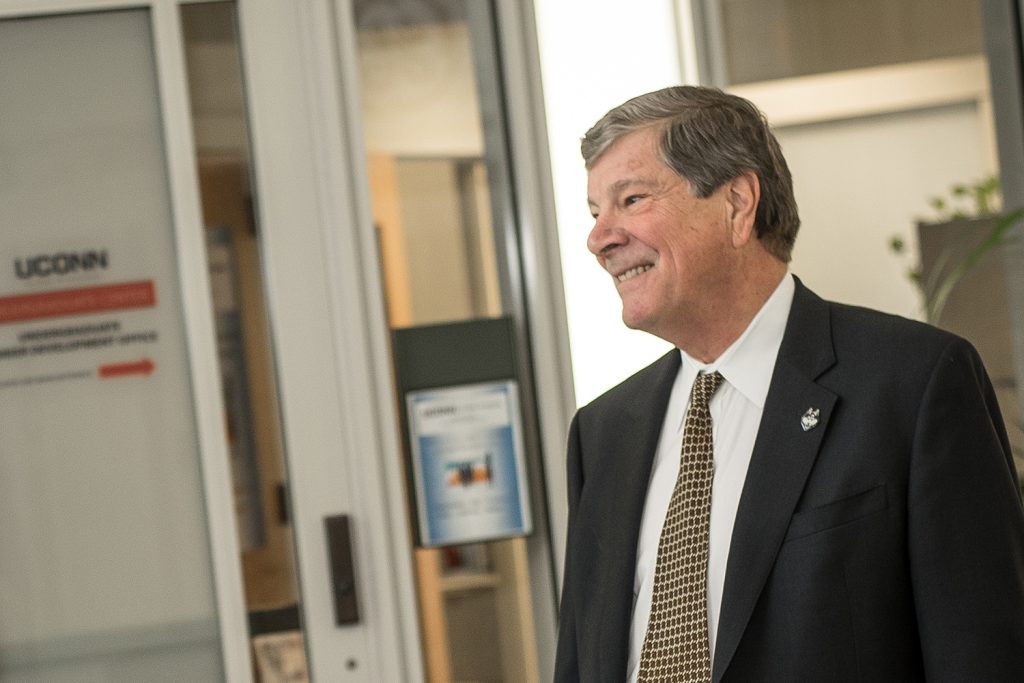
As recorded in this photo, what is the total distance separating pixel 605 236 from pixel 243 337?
48.8 inches

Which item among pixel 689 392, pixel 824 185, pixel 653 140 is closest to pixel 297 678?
pixel 689 392

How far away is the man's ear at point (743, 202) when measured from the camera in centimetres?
178

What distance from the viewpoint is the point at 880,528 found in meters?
1.52

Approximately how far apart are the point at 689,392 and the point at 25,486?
1620mm

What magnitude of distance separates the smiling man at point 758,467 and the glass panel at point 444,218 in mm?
890

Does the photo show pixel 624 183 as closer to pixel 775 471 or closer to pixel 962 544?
pixel 775 471

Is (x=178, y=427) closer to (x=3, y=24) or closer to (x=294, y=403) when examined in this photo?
(x=294, y=403)

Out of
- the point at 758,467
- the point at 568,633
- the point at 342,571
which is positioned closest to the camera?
the point at 758,467

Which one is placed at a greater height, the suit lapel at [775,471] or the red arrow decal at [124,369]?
the red arrow decal at [124,369]

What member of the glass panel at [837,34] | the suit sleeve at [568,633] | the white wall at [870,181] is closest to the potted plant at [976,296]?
the white wall at [870,181]

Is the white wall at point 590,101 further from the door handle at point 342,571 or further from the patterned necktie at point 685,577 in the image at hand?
the patterned necktie at point 685,577

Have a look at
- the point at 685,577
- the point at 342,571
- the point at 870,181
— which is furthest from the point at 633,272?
the point at 870,181

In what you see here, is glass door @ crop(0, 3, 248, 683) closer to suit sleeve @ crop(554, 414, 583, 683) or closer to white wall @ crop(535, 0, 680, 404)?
white wall @ crop(535, 0, 680, 404)

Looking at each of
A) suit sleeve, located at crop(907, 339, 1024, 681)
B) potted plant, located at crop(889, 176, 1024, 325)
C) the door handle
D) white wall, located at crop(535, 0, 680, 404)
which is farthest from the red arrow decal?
potted plant, located at crop(889, 176, 1024, 325)
